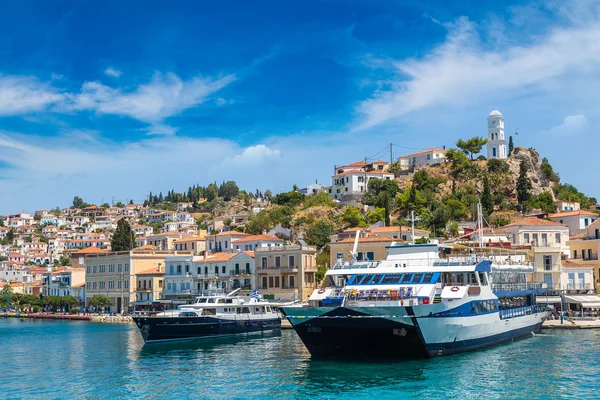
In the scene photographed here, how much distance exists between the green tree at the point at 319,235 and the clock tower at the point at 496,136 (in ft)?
131

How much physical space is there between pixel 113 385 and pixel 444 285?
18069 millimetres

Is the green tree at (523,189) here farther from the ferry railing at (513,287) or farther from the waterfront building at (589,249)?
the ferry railing at (513,287)

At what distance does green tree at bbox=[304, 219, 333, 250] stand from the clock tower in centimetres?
3984

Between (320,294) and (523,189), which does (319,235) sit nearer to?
(523,189)

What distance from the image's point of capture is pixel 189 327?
161 feet

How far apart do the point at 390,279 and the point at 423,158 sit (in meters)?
88.0

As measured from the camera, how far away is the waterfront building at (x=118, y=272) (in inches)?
3250

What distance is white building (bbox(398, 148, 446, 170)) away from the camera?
119 meters

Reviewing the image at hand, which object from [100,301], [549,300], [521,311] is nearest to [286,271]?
[549,300]

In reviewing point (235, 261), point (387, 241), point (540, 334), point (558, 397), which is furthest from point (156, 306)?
point (558, 397)

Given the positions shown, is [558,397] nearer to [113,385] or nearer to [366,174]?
[113,385]

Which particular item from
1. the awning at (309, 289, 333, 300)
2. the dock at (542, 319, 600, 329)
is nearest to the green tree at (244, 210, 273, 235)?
the dock at (542, 319, 600, 329)

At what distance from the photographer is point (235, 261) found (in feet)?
242

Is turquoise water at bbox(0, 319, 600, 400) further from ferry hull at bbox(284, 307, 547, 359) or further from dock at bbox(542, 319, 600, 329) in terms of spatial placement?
dock at bbox(542, 319, 600, 329)
